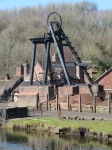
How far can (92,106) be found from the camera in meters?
25.3

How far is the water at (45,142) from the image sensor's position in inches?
612

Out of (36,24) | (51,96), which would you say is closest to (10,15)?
(36,24)

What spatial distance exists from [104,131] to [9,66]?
5084cm

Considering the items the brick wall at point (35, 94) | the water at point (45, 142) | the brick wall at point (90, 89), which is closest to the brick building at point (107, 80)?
the brick wall at point (90, 89)

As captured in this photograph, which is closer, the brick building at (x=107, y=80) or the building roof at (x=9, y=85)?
the brick building at (x=107, y=80)

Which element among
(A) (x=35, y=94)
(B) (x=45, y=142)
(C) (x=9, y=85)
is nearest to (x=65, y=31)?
(C) (x=9, y=85)

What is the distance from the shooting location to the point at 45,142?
54.2 ft

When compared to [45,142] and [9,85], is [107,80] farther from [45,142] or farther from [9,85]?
A: [45,142]

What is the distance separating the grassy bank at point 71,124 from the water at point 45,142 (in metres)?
0.87

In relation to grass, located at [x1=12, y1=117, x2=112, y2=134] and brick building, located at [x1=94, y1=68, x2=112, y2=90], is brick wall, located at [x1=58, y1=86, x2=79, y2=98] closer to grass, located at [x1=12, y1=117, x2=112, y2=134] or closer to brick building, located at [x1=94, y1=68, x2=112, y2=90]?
→ brick building, located at [x1=94, y1=68, x2=112, y2=90]

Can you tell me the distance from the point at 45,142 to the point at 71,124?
267 cm

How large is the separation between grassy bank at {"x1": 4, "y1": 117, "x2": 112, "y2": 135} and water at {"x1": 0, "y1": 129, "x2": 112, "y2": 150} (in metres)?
0.87

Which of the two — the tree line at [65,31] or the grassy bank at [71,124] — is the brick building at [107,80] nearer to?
the tree line at [65,31]

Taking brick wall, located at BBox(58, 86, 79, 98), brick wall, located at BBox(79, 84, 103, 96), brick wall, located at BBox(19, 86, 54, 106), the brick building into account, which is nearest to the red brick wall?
the brick building
